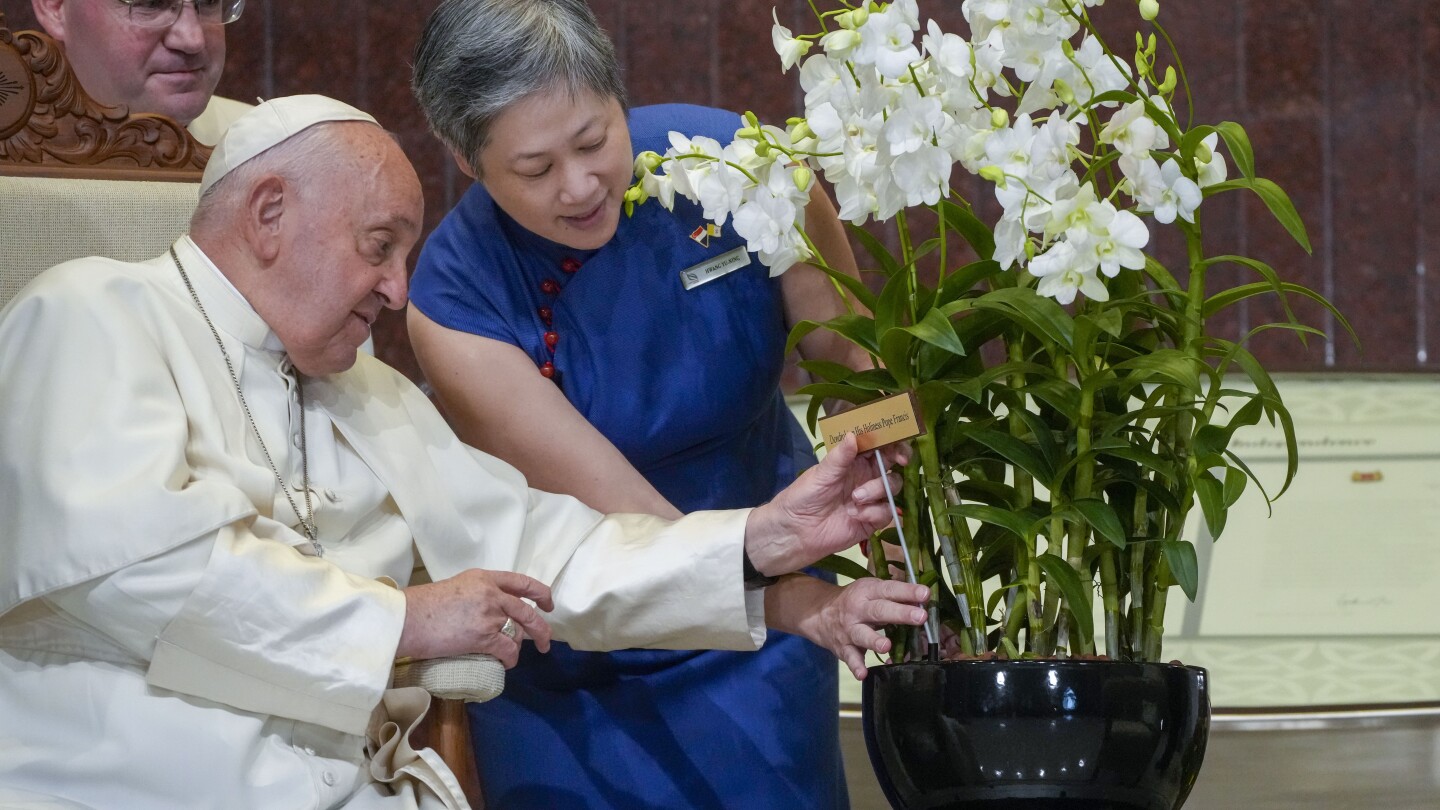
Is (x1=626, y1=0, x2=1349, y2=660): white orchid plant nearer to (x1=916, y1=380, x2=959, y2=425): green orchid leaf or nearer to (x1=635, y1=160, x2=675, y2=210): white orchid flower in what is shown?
(x1=916, y1=380, x2=959, y2=425): green orchid leaf

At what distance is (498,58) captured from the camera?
6.64ft

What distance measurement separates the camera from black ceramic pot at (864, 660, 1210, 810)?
5.22 feet

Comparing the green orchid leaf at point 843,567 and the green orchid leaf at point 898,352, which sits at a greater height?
the green orchid leaf at point 898,352

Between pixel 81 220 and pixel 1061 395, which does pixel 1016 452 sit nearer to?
pixel 1061 395

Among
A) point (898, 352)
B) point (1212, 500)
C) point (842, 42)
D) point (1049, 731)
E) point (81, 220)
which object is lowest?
point (1049, 731)

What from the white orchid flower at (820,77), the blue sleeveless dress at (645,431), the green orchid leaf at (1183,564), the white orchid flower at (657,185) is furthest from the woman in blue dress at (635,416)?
the green orchid leaf at (1183,564)

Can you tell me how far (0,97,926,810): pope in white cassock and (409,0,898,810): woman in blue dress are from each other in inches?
4.7

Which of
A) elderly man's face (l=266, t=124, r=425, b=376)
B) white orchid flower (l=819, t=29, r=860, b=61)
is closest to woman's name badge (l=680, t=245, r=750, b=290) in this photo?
elderly man's face (l=266, t=124, r=425, b=376)

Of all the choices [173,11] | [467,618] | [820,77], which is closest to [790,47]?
[820,77]

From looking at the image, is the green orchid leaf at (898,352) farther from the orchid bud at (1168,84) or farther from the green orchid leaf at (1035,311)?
the orchid bud at (1168,84)

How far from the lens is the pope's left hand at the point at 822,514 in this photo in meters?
1.86

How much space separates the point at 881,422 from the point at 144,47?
1.72 meters

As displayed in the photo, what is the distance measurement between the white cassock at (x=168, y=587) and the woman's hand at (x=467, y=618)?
32 millimetres

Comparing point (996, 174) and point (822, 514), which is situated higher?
point (996, 174)
